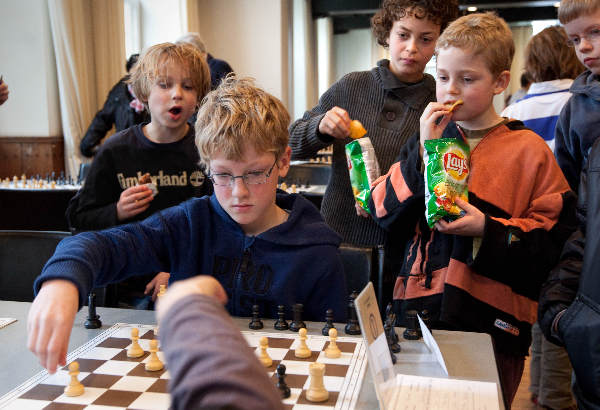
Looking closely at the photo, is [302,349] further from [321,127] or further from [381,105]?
[381,105]

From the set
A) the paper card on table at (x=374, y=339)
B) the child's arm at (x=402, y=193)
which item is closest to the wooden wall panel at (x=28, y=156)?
the child's arm at (x=402, y=193)

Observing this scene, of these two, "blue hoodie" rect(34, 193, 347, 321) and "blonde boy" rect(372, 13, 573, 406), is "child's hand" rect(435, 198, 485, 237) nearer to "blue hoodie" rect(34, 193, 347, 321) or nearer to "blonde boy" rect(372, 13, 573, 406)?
"blonde boy" rect(372, 13, 573, 406)

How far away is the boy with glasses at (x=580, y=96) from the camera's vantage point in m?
2.00

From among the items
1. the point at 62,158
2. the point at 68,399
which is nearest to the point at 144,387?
the point at 68,399

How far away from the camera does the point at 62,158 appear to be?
6477 mm

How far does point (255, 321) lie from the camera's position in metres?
Answer: 1.52

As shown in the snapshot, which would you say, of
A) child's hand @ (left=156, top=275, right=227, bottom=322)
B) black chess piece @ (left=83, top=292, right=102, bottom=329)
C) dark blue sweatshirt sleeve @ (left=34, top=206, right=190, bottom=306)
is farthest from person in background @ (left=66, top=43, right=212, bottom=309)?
child's hand @ (left=156, top=275, right=227, bottom=322)

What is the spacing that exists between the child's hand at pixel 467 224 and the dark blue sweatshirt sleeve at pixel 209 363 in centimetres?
118

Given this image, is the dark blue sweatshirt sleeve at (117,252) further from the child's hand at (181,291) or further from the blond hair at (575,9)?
the blond hair at (575,9)

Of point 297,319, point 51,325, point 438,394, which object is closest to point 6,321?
point 51,325

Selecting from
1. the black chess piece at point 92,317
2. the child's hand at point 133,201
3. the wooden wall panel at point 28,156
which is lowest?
the wooden wall panel at point 28,156

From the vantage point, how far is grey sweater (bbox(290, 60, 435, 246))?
2.17m

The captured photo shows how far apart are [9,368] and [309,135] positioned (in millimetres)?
1261

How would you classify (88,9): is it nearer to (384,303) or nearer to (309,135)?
(309,135)
